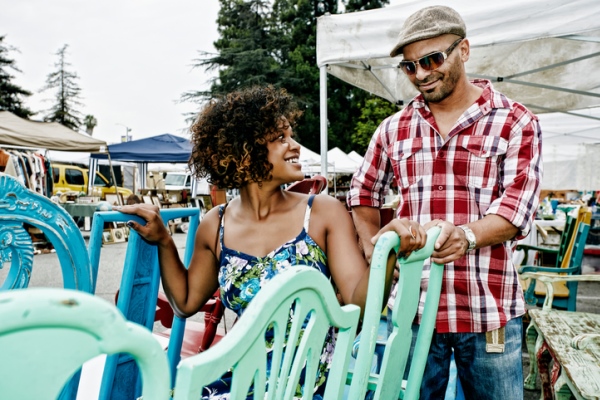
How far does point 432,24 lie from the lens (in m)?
1.69

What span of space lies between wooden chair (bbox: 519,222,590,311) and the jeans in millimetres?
2644

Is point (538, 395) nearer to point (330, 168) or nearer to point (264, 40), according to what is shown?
point (330, 168)

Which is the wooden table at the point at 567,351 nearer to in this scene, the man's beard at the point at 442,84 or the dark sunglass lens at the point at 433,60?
the man's beard at the point at 442,84

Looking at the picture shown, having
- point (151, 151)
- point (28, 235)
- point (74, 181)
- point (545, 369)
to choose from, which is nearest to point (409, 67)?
point (28, 235)

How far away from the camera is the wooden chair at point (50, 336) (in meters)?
0.42

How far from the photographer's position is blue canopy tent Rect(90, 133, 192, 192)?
1254 cm

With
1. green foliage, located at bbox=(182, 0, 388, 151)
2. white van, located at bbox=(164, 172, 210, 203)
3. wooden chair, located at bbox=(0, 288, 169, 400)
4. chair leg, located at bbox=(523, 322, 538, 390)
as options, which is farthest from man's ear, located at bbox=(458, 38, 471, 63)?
green foliage, located at bbox=(182, 0, 388, 151)

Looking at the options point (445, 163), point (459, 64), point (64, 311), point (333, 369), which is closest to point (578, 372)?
point (445, 163)

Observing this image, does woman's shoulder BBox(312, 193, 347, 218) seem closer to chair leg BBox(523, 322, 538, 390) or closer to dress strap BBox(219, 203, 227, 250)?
dress strap BBox(219, 203, 227, 250)

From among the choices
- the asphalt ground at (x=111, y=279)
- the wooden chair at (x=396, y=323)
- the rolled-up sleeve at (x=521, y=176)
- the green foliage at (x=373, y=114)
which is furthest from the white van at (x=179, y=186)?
the wooden chair at (x=396, y=323)

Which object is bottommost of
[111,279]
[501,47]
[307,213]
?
[111,279]

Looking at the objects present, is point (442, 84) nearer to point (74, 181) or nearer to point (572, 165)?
point (572, 165)

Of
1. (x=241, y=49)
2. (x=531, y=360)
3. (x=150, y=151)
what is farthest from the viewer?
(x=241, y=49)

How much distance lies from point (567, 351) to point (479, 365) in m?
0.90
